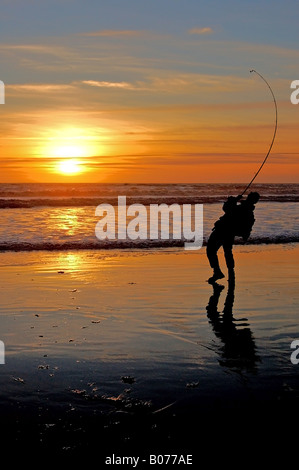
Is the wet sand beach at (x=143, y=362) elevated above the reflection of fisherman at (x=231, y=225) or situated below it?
below

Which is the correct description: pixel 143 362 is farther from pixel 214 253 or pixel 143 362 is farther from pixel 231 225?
pixel 214 253

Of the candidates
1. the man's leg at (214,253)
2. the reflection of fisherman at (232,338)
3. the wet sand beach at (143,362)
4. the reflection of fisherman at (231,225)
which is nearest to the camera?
the wet sand beach at (143,362)

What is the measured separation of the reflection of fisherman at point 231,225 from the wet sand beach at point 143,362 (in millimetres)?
617

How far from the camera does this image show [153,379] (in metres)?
6.09

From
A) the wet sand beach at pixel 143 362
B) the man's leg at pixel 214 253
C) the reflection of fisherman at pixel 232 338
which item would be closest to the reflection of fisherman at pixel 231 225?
the man's leg at pixel 214 253

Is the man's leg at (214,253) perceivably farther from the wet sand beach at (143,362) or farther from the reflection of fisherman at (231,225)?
the wet sand beach at (143,362)

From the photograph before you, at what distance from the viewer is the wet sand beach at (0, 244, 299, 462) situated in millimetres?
4868

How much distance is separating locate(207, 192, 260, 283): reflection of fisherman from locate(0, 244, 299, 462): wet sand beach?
2.03ft

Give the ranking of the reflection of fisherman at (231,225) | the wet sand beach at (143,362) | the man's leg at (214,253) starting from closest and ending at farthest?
the wet sand beach at (143,362)
the reflection of fisherman at (231,225)
the man's leg at (214,253)

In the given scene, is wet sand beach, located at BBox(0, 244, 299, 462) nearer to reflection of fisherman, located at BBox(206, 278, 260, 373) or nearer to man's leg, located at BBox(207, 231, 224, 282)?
reflection of fisherman, located at BBox(206, 278, 260, 373)

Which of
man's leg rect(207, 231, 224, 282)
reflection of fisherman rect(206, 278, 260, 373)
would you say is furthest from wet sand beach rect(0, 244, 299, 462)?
man's leg rect(207, 231, 224, 282)

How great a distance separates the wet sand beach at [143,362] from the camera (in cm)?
487
